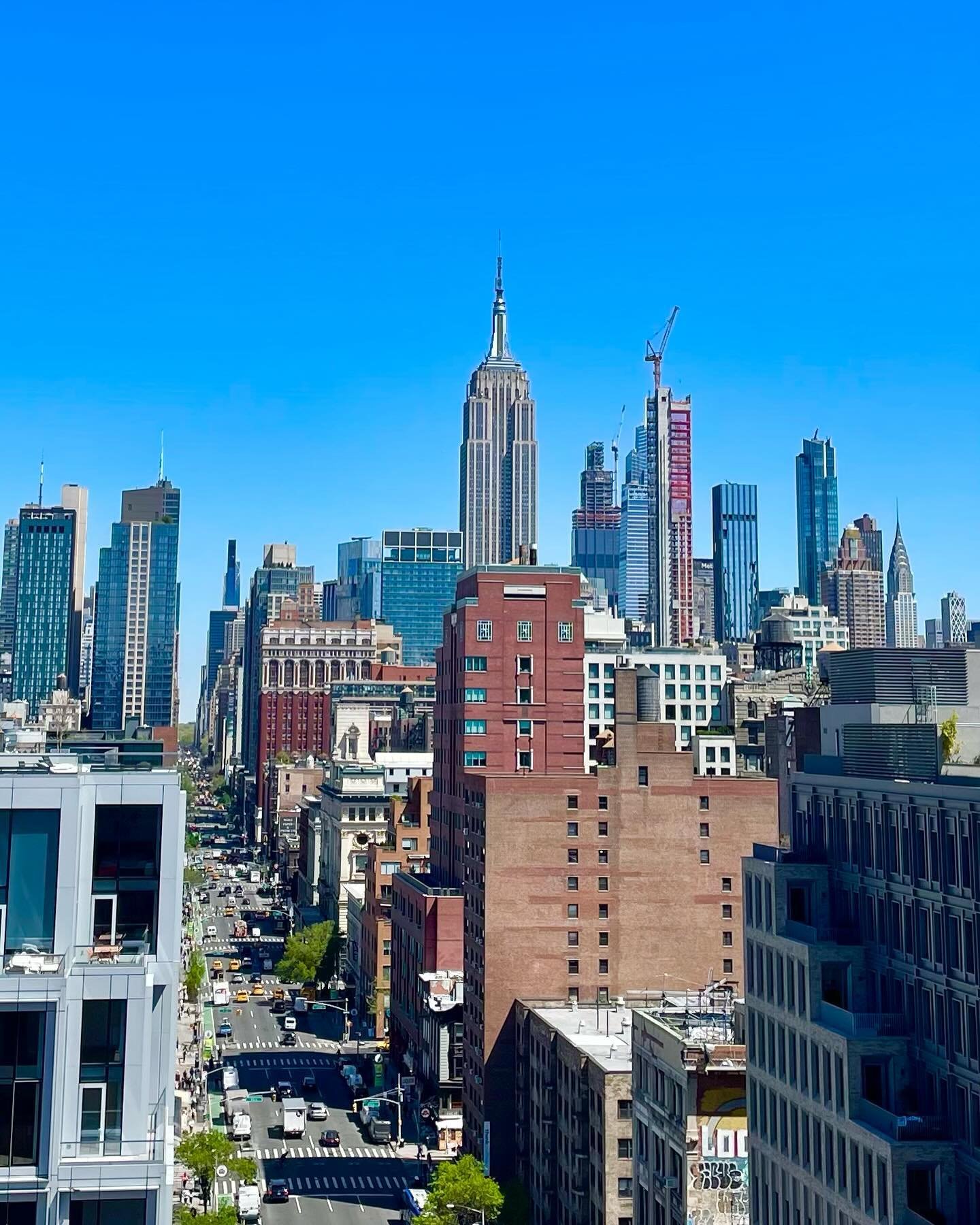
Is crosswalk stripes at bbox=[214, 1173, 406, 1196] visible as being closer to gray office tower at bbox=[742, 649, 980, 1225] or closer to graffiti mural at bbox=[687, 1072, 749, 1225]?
graffiti mural at bbox=[687, 1072, 749, 1225]

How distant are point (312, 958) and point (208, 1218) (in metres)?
99.9

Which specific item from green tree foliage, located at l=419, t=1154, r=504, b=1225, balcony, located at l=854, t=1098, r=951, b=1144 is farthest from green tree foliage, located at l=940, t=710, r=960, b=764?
green tree foliage, located at l=419, t=1154, r=504, b=1225

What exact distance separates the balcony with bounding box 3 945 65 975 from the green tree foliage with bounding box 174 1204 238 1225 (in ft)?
185

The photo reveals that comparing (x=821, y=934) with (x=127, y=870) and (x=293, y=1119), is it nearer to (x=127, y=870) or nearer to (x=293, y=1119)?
(x=127, y=870)

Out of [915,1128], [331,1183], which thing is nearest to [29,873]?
[915,1128]

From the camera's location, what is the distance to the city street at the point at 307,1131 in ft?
329

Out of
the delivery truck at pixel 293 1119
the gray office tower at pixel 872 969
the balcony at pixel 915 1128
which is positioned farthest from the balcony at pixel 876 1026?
the delivery truck at pixel 293 1119

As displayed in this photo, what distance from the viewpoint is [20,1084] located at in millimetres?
26203

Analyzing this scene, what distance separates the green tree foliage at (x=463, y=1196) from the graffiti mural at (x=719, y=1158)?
24.0 meters

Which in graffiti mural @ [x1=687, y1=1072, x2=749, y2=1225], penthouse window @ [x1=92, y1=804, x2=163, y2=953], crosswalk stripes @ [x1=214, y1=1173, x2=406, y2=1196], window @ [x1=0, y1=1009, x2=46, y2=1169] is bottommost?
crosswalk stripes @ [x1=214, y1=1173, x2=406, y2=1196]

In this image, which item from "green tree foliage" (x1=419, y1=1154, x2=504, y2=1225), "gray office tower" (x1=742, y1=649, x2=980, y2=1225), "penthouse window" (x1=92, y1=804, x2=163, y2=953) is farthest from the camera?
"green tree foliage" (x1=419, y1=1154, x2=504, y2=1225)

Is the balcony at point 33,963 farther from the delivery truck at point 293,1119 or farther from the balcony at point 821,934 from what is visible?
the delivery truck at point 293,1119

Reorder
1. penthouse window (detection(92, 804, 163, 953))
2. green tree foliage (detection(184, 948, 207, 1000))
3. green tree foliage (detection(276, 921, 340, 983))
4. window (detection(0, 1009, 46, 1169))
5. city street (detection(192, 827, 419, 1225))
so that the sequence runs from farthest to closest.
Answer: green tree foliage (detection(276, 921, 340, 983)) → green tree foliage (detection(184, 948, 207, 1000)) → city street (detection(192, 827, 419, 1225)) → penthouse window (detection(92, 804, 163, 953)) → window (detection(0, 1009, 46, 1169))

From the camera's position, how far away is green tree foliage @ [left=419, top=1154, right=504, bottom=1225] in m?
88.2
